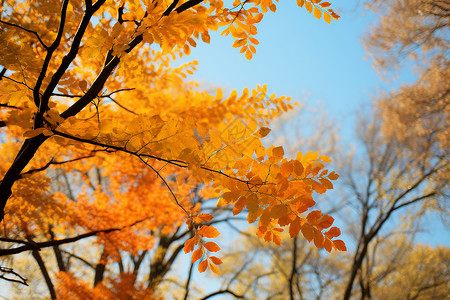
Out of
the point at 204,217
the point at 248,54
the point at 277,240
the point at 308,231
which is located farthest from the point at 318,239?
the point at 248,54

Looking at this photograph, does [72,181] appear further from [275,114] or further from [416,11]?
[416,11]

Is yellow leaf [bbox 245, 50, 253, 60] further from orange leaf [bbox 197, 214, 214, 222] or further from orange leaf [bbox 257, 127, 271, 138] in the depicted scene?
orange leaf [bbox 197, 214, 214, 222]

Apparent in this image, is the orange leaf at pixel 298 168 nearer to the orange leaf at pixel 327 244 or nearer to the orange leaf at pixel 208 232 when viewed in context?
the orange leaf at pixel 327 244

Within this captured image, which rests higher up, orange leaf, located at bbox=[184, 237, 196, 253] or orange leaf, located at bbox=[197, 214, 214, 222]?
orange leaf, located at bbox=[197, 214, 214, 222]

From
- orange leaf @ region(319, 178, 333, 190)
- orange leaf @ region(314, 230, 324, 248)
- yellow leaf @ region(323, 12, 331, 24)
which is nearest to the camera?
orange leaf @ region(314, 230, 324, 248)

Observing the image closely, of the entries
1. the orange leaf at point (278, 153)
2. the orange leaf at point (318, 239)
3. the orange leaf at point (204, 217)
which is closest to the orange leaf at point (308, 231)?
the orange leaf at point (318, 239)

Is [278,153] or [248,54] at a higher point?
[248,54]

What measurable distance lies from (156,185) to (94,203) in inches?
45.3

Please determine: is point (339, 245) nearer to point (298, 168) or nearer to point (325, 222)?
point (325, 222)

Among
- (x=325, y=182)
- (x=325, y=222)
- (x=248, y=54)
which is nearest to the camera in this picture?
(x=325, y=222)

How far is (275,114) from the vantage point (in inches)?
110

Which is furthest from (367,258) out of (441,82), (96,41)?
(96,41)

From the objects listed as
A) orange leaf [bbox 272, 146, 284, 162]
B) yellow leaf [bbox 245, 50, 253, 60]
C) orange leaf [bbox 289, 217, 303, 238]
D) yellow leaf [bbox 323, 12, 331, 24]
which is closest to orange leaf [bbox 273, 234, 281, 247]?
orange leaf [bbox 289, 217, 303, 238]

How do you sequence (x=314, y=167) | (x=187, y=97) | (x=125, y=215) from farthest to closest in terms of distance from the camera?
(x=125, y=215)
(x=187, y=97)
(x=314, y=167)
